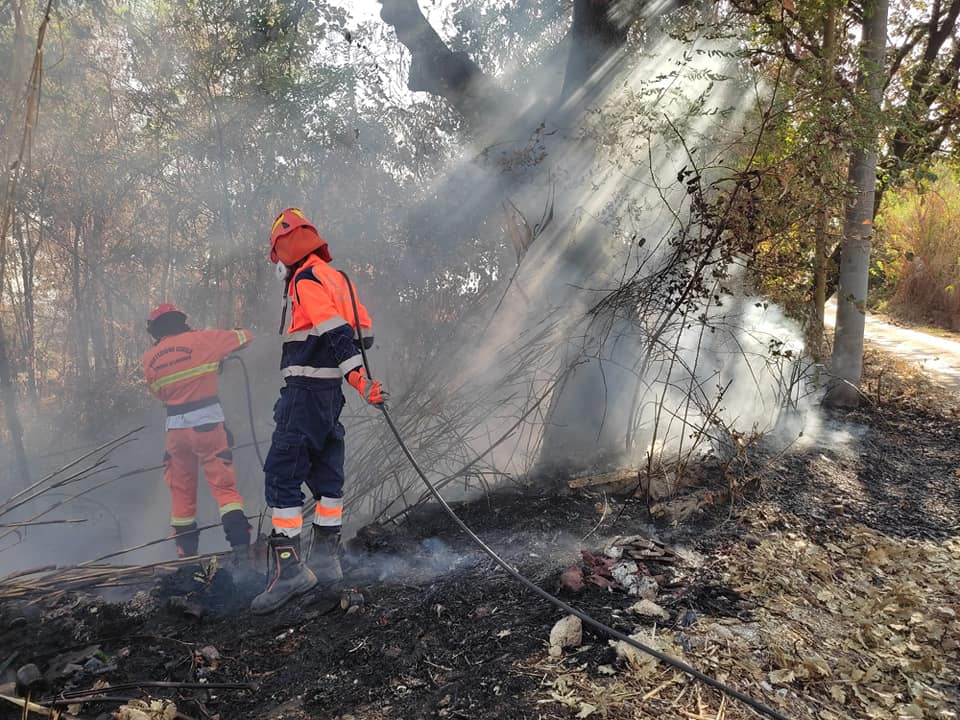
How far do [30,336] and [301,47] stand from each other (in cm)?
452

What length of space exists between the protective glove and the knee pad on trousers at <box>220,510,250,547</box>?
213 centimetres

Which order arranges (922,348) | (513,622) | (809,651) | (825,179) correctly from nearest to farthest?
(809,651), (513,622), (825,179), (922,348)

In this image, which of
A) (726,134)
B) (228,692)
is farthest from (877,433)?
(228,692)

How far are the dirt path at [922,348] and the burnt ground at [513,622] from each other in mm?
4210

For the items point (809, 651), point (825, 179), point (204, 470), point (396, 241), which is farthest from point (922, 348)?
point (204, 470)

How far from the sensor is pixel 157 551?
23.4 ft

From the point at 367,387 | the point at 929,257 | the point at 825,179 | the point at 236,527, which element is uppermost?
the point at 825,179

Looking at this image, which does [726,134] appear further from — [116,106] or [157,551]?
[157,551]

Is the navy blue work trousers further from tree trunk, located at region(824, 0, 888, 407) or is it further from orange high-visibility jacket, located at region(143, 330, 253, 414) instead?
tree trunk, located at region(824, 0, 888, 407)

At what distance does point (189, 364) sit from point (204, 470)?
81 centimetres

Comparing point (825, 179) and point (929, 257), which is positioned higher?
point (825, 179)

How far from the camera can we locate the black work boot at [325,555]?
3.54 metres

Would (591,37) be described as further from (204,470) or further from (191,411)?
(204,470)

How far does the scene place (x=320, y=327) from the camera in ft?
11.1
